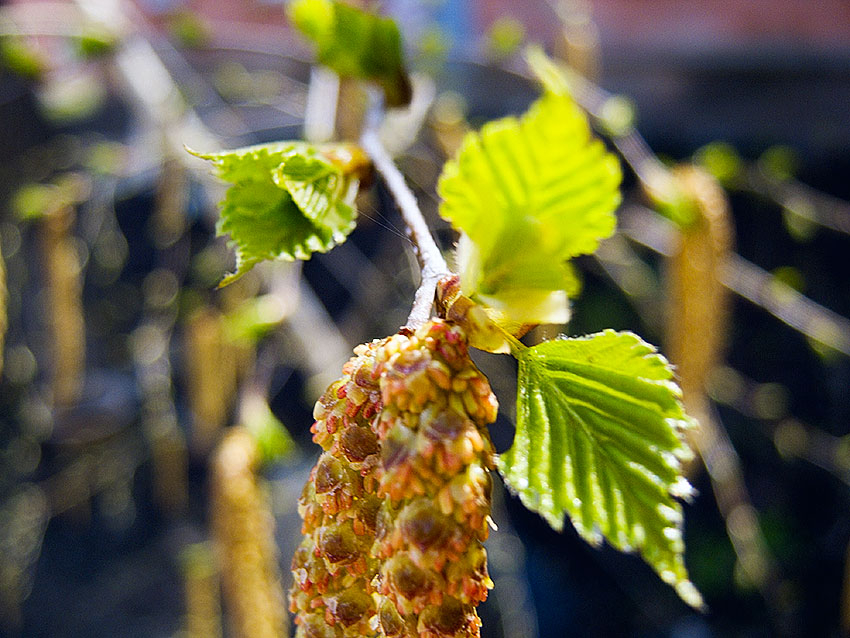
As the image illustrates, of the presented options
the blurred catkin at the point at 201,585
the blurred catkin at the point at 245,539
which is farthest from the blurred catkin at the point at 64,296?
the blurred catkin at the point at 245,539

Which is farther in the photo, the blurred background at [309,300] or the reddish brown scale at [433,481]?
the blurred background at [309,300]

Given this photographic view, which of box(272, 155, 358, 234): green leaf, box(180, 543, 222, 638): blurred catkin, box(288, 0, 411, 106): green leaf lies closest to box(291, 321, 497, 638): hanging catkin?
box(272, 155, 358, 234): green leaf

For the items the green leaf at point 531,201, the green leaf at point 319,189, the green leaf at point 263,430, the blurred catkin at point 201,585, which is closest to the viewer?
the green leaf at point 531,201

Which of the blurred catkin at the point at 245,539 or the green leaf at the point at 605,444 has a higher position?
the green leaf at the point at 605,444

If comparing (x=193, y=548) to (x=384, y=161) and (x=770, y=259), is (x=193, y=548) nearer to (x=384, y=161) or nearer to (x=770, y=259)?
(x=384, y=161)

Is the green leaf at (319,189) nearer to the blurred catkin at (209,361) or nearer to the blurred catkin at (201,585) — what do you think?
the blurred catkin at (209,361)

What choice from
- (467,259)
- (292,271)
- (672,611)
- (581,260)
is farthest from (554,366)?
(672,611)

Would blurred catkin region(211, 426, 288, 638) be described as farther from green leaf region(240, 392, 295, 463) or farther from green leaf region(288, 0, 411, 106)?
green leaf region(288, 0, 411, 106)
